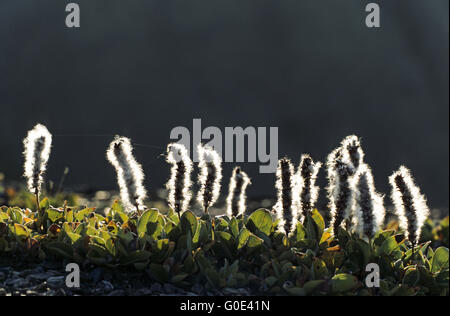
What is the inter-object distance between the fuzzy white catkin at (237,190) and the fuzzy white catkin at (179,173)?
52 centimetres

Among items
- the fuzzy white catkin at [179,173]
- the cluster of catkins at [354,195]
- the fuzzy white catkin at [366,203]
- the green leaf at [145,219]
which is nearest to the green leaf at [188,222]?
the fuzzy white catkin at [179,173]

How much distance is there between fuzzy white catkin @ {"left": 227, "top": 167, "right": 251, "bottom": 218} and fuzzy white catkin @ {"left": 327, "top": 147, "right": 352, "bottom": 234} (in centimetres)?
84

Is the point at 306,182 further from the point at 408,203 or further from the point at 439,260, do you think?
the point at 439,260

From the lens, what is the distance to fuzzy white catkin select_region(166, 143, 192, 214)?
4.93 m

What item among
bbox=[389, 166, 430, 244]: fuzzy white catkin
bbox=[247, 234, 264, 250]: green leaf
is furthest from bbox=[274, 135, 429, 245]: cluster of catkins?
bbox=[247, 234, 264, 250]: green leaf

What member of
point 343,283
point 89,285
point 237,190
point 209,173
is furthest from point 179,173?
point 343,283

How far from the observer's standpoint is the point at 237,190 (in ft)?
17.9

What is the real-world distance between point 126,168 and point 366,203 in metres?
2.15

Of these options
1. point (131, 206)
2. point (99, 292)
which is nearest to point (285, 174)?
point (131, 206)

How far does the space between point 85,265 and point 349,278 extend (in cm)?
234

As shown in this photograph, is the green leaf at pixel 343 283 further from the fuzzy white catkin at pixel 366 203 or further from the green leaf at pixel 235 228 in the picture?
the green leaf at pixel 235 228

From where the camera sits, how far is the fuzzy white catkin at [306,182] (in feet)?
17.1

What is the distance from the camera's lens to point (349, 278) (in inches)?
175

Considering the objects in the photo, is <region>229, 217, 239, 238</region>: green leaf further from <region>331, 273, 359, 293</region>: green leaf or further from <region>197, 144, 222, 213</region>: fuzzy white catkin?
<region>331, 273, 359, 293</region>: green leaf
